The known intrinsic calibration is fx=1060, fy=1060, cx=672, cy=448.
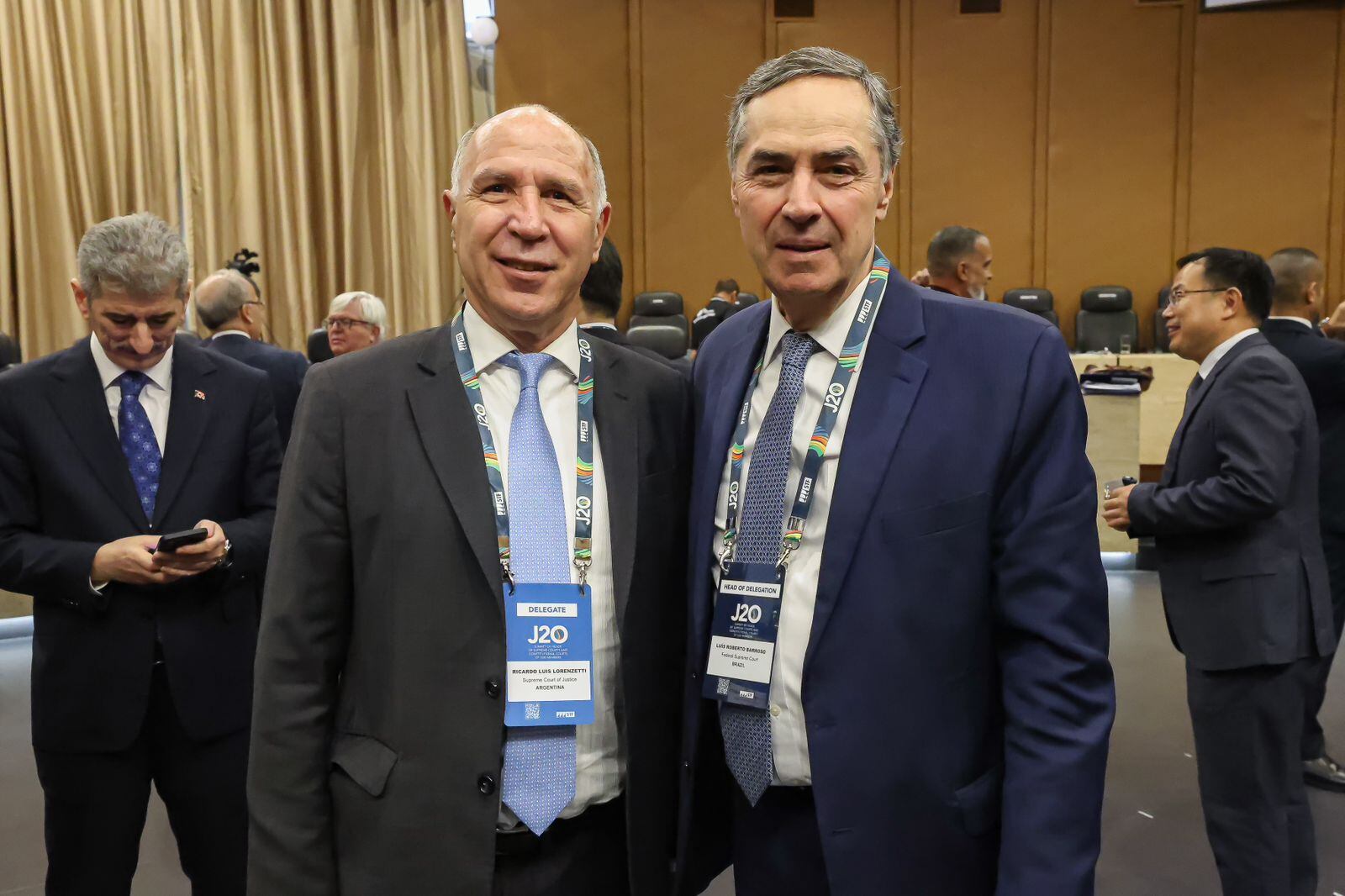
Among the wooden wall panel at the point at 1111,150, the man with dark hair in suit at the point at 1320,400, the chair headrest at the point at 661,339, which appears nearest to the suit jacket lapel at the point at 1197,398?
the man with dark hair in suit at the point at 1320,400

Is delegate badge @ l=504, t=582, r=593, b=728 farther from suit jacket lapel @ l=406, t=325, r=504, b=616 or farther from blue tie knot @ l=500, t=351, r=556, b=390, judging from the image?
blue tie knot @ l=500, t=351, r=556, b=390

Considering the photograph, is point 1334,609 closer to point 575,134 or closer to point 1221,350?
point 1221,350

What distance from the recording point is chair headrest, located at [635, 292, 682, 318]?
9867mm

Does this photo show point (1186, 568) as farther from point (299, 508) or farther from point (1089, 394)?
point (1089, 394)

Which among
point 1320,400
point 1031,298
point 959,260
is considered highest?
point 959,260

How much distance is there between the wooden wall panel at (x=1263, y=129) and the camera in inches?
410

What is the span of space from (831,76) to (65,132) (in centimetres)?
778

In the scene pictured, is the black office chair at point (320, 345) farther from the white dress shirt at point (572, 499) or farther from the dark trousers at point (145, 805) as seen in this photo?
the white dress shirt at point (572, 499)

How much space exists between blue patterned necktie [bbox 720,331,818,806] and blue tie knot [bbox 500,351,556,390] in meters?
0.33

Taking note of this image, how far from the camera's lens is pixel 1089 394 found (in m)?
6.71

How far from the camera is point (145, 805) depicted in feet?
7.81

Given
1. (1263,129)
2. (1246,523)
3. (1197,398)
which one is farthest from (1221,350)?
(1263,129)

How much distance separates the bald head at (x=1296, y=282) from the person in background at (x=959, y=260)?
107 centimetres

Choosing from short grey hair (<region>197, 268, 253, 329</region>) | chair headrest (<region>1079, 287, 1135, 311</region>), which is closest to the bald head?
short grey hair (<region>197, 268, 253, 329</region>)
